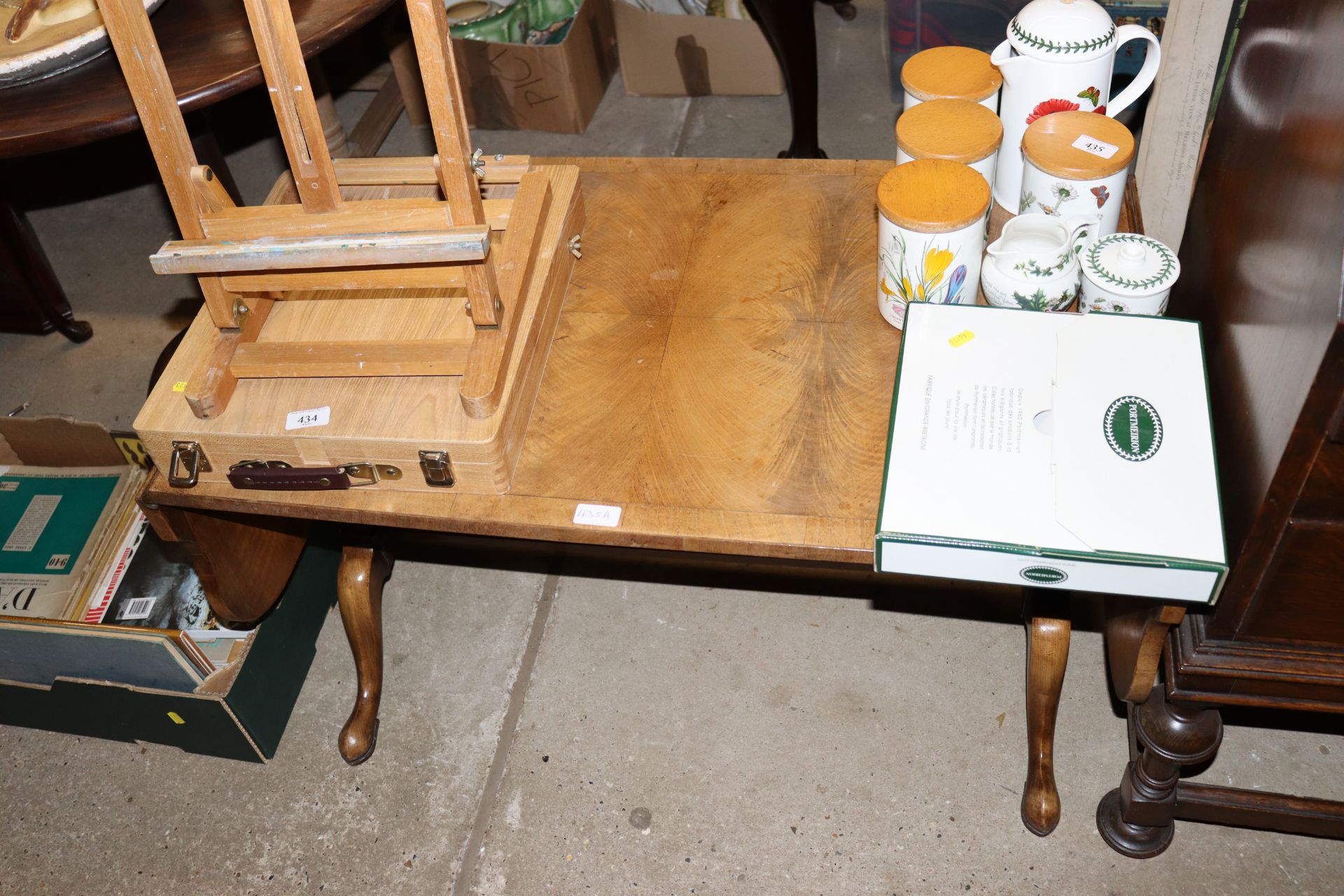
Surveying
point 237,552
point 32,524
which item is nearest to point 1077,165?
point 237,552

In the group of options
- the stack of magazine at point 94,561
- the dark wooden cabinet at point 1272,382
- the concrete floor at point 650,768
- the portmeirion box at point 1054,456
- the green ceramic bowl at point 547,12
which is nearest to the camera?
the dark wooden cabinet at point 1272,382

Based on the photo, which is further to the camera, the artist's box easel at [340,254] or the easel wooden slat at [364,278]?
the easel wooden slat at [364,278]

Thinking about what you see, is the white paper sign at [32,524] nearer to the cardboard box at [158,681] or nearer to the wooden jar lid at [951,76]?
the cardboard box at [158,681]

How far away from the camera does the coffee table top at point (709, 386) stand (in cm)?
131

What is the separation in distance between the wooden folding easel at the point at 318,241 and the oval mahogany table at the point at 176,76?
16 cm

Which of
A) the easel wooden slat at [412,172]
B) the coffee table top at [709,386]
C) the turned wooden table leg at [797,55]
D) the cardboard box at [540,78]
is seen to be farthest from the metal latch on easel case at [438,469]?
the cardboard box at [540,78]

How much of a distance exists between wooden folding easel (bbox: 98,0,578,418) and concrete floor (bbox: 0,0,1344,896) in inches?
31.9

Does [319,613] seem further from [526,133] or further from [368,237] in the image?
[526,133]

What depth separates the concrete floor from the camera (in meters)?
1.75

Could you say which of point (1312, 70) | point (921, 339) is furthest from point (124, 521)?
point (1312, 70)

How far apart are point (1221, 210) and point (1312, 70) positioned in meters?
0.28

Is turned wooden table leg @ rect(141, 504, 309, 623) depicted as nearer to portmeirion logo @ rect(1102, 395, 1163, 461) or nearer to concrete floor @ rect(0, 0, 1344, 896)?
concrete floor @ rect(0, 0, 1344, 896)

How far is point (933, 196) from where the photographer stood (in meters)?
1.36

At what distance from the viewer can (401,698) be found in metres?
2.03
